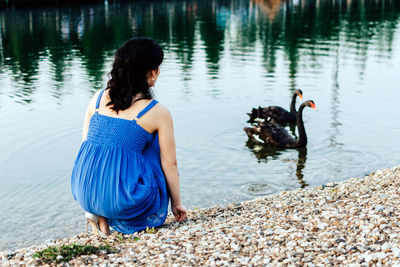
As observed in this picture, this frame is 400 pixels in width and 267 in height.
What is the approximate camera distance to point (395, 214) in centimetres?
551

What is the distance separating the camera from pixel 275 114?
13.8 m

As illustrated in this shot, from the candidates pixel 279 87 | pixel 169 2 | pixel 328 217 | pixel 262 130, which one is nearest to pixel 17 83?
pixel 279 87

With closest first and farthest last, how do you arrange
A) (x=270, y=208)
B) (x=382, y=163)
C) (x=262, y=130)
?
(x=270, y=208) < (x=382, y=163) < (x=262, y=130)

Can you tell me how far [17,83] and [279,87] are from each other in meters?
9.96

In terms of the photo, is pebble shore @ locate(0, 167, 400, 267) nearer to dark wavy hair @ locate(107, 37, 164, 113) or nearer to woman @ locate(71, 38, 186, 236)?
woman @ locate(71, 38, 186, 236)

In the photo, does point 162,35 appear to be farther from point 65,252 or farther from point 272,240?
point 65,252

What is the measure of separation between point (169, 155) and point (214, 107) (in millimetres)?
9418

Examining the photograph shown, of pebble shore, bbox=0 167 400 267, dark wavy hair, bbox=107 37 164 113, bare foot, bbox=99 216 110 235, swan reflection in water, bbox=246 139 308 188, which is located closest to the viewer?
pebble shore, bbox=0 167 400 267

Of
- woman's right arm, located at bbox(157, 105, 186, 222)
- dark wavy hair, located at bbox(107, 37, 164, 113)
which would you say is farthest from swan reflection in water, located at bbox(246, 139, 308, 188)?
dark wavy hair, located at bbox(107, 37, 164, 113)

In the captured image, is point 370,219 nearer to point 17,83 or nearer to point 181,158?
point 181,158

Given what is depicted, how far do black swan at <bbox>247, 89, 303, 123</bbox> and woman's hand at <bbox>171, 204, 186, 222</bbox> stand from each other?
7729mm

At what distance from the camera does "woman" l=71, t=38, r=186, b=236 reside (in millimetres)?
5367

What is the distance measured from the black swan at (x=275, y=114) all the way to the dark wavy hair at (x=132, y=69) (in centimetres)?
813

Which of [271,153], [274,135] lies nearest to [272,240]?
[271,153]
